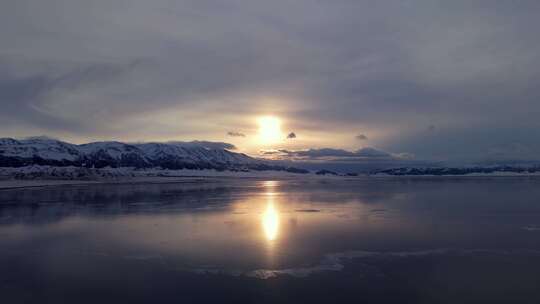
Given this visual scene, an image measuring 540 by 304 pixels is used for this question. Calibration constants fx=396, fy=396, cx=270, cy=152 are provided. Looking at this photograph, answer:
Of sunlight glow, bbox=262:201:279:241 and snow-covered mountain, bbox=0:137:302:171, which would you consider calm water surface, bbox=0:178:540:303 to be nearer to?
sunlight glow, bbox=262:201:279:241

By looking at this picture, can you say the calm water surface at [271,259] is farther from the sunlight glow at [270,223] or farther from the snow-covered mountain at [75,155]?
the snow-covered mountain at [75,155]

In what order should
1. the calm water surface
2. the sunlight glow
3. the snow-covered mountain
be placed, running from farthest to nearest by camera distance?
the snow-covered mountain → the sunlight glow → the calm water surface

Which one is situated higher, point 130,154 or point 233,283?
point 130,154

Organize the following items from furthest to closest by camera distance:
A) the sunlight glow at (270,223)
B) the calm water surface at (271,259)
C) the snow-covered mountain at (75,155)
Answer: the snow-covered mountain at (75,155) → the sunlight glow at (270,223) → the calm water surface at (271,259)

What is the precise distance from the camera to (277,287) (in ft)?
26.1

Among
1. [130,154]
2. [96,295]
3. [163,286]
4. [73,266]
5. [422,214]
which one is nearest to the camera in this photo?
[96,295]

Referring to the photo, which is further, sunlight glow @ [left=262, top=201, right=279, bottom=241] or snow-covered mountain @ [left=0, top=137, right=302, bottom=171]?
snow-covered mountain @ [left=0, top=137, right=302, bottom=171]

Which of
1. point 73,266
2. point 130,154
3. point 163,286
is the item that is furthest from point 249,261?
point 130,154

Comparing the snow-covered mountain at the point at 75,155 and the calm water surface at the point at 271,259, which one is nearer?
the calm water surface at the point at 271,259

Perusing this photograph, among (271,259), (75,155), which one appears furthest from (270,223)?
(75,155)

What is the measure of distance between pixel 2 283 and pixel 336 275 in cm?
705

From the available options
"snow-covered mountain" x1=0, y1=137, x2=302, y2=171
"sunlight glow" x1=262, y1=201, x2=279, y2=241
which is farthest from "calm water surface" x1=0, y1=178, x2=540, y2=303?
"snow-covered mountain" x1=0, y1=137, x2=302, y2=171

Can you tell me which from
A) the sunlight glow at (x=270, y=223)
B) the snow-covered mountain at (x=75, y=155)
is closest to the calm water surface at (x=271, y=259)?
the sunlight glow at (x=270, y=223)

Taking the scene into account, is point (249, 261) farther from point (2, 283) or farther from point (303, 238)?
point (2, 283)
